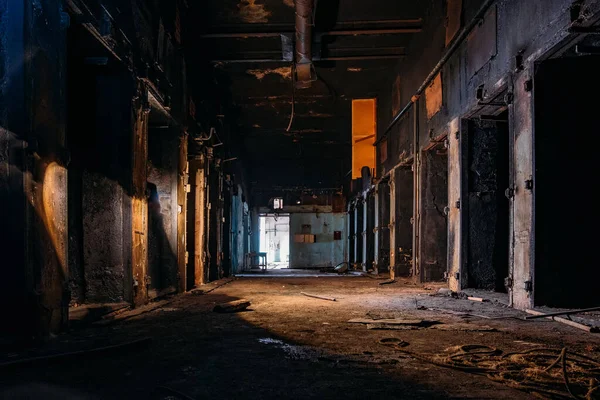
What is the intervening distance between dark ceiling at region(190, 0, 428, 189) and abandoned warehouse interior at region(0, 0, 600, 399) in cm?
7

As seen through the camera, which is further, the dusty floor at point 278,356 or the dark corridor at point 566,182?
the dark corridor at point 566,182

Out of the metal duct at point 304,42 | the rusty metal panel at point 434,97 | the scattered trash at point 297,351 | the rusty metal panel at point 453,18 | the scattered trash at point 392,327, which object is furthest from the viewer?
the rusty metal panel at point 434,97

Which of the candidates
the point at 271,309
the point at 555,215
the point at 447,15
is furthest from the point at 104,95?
the point at 447,15

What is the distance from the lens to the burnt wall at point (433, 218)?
878 centimetres

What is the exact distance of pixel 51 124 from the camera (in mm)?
3449

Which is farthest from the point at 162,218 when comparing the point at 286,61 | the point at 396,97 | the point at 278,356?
the point at 396,97

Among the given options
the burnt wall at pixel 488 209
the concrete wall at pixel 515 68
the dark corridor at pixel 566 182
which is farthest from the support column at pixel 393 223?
the dark corridor at pixel 566 182

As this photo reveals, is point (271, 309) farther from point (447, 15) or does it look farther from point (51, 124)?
point (447, 15)

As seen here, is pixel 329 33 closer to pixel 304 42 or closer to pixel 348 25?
pixel 348 25

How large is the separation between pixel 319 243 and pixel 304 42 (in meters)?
13.2

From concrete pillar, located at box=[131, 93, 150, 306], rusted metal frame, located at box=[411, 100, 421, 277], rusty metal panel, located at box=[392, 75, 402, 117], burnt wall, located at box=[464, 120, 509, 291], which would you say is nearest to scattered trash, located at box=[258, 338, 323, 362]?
concrete pillar, located at box=[131, 93, 150, 306]

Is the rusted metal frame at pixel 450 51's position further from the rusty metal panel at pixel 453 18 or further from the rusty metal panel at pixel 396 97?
the rusty metal panel at pixel 396 97

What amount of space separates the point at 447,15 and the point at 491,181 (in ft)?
9.16

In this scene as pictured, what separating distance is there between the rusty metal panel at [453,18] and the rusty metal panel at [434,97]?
77 cm
